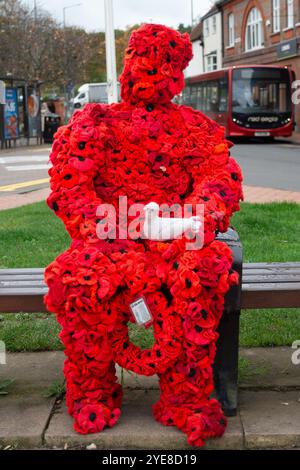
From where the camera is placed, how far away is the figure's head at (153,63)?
112 inches

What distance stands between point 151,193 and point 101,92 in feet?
146

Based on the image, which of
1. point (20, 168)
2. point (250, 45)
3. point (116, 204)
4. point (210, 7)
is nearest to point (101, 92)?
point (210, 7)

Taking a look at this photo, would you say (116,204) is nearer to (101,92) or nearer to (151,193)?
(151,193)

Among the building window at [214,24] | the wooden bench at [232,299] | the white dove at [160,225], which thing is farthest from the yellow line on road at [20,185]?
the building window at [214,24]

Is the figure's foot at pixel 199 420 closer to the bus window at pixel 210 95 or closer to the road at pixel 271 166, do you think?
the road at pixel 271 166

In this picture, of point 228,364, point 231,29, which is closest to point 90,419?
point 228,364

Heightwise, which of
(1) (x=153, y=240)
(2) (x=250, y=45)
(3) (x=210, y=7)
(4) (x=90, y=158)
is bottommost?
(1) (x=153, y=240)

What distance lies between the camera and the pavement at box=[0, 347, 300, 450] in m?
2.73

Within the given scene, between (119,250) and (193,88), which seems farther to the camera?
(193,88)

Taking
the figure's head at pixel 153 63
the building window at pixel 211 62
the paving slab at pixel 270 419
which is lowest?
the paving slab at pixel 270 419

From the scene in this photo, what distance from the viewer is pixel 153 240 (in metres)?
2.77

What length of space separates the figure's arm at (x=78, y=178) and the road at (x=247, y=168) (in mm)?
8015

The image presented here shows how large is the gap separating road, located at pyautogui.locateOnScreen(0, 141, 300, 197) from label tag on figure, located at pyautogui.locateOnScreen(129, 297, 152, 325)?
8134 mm

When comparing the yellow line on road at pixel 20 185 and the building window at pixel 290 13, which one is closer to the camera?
the yellow line on road at pixel 20 185
